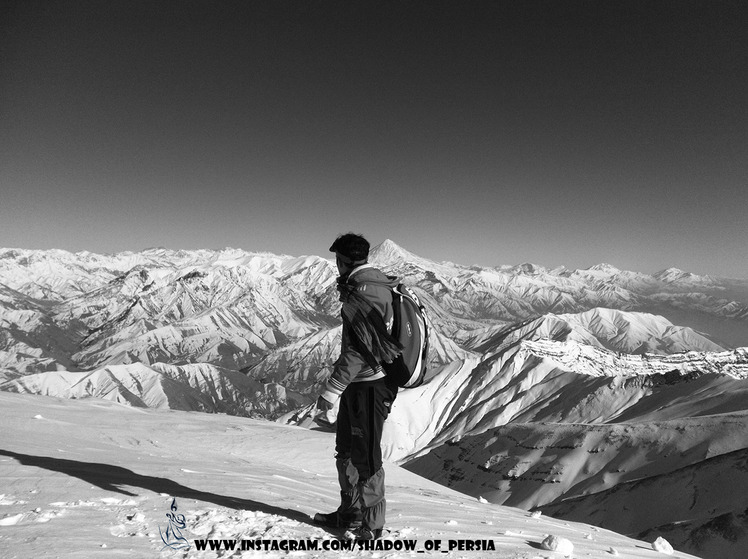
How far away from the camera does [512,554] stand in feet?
15.1

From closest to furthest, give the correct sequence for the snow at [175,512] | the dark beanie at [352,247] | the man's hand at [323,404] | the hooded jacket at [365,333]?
the snow at [175,512] → the man's hand at [323,404] → the hooded jacket at [365,333] → the dark beanie at [352,247]

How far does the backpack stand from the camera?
5.04m

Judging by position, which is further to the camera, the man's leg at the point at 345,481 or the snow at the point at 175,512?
the man's leg at the point at 345,481

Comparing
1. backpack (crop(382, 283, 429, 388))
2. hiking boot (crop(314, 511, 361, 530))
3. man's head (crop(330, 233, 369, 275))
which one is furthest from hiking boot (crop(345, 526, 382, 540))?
man's head (crop(330, 233, 369, 275))

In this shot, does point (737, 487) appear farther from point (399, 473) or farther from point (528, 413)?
point (528, 413)

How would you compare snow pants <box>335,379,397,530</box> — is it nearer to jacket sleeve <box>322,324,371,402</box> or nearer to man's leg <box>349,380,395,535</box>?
man's leg <box>349,380,395,535</box>

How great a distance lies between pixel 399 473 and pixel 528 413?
172 m

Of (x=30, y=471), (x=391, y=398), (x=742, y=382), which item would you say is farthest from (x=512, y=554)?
(x=742, y=382)

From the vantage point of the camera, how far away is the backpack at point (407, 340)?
16.5ft

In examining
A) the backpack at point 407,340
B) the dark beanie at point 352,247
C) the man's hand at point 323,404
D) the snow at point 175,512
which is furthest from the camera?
the dark beanie at point 352,247
